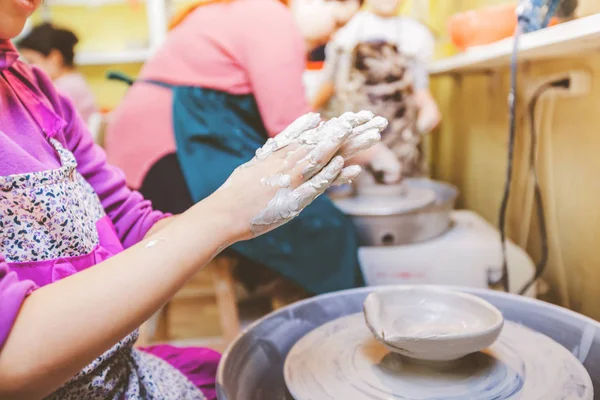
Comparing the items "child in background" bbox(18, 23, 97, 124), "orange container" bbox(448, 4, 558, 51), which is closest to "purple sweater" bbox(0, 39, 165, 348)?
"orange container" bbox(448, 4, 558, 51)

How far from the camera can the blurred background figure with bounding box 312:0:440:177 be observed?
2.06 m

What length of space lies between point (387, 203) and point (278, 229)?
33 cm

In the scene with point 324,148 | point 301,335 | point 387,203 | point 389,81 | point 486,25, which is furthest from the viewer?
point 389,81

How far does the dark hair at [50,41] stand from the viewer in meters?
3.29

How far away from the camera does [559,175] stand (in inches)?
53.4

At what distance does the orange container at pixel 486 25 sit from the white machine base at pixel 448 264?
526 millimetres

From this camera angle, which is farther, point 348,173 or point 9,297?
point 348,173

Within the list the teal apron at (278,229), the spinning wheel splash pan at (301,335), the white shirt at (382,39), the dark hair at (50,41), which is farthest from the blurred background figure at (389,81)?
the dark hair at (50,41)

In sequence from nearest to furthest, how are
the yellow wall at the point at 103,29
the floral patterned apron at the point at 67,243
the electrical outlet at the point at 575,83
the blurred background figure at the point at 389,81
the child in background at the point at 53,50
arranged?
1. the floral patterned apron at the point at 67,243
2. the electrical outlet at the point at 575,83
3. the blurred background figure at the point at 389,81
4. the child in background at the point at 53,50
5. the yellow wall at the point at 103,29

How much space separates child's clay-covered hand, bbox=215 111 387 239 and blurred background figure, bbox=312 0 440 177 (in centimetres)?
143

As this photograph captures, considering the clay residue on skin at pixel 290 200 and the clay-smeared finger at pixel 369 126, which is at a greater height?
the clay-smeared finger at pixel 369 126

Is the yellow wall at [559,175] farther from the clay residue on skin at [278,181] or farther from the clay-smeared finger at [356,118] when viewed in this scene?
the clay residue on skin at [278,181]

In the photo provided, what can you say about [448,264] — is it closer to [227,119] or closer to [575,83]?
[575,83]

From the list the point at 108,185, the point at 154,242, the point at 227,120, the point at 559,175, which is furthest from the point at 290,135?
the point at 559,175
